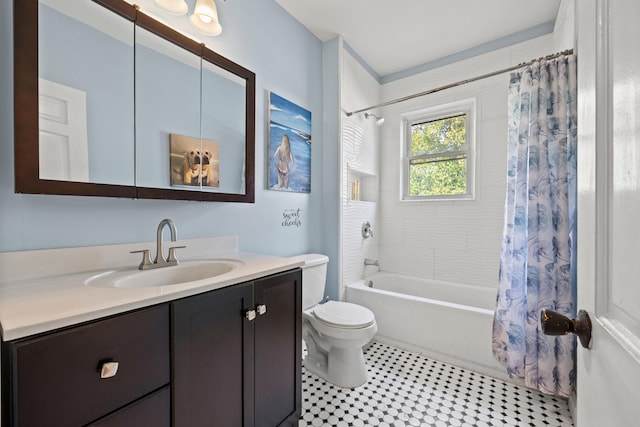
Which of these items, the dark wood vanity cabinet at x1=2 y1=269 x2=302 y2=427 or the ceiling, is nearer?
the dark wood vanity cabinet at x1=2 y1=269 x2=302 y2=427

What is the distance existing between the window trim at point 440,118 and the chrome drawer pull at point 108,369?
2.65 metres

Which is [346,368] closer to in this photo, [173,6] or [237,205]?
[237,205]

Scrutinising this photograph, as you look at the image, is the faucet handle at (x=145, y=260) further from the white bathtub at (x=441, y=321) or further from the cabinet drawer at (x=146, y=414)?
the white bathtub at (x=441, y=321)

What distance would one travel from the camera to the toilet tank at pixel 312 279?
186 centimetres

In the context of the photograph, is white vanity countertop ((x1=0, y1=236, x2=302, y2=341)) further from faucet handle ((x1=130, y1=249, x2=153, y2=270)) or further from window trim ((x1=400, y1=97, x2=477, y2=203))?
window trim ((x1=400, y1=97, x2=477, y2=203))

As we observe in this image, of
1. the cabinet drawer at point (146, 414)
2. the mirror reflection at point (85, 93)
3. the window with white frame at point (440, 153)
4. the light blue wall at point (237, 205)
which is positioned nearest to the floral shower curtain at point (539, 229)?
the window with white frame at point (440, 153)

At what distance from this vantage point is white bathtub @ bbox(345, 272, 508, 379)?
188 cm

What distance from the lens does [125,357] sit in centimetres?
74

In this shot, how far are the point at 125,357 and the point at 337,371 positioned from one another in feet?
4.42

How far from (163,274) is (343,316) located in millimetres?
1085

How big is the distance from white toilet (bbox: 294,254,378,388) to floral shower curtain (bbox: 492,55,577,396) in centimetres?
90

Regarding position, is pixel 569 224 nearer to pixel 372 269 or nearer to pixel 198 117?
pixel 372 269

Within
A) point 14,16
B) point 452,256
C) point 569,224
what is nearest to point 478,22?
point 569,224

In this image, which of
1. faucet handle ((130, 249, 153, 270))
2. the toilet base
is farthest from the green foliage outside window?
faucet handle ((130, 249, 153, 270))
